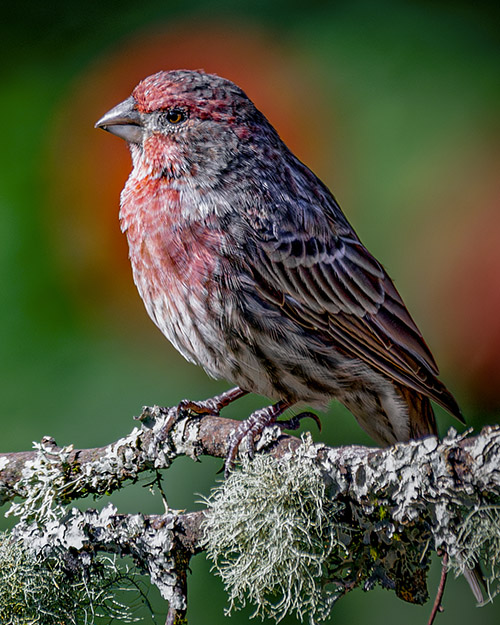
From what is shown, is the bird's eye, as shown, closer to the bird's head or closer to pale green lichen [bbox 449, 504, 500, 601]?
the bird's head

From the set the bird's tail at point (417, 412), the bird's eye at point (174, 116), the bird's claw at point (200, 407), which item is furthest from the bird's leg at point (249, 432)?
the bird's eye at point (174, 116)

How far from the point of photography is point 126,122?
3752mm

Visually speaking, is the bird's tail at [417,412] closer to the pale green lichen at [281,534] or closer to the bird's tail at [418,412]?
the bird's tail at [418,412]

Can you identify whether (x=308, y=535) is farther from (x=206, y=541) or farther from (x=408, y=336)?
(x=408, y=336)

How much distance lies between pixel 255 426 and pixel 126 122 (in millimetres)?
1469

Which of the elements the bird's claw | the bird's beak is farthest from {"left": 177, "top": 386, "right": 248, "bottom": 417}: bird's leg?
the bird's beak

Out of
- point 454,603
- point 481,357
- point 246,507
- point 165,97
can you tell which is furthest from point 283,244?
point 454,603

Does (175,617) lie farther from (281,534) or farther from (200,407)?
(200,407)

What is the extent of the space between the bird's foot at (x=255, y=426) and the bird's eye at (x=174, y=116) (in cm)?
125

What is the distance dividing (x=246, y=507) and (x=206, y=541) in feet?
0.56

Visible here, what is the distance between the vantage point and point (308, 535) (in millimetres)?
2492

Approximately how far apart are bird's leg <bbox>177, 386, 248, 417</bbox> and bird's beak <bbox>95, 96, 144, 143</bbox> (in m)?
1.15

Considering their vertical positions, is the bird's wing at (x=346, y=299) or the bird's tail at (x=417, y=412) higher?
the bird's wing at (x=346, y=299)

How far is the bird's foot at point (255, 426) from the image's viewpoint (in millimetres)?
3021
